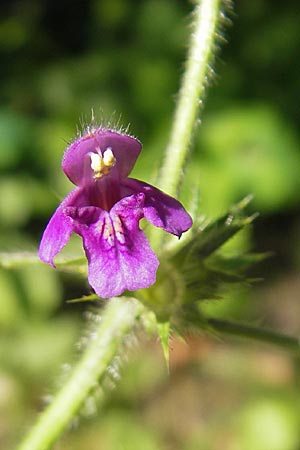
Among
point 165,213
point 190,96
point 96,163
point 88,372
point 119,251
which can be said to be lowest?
point 88,372

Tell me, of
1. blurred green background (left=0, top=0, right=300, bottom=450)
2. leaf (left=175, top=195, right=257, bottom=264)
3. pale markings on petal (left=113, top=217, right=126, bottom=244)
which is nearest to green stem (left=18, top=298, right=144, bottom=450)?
leaf (left=175, top=195, right=257, bottom=264)

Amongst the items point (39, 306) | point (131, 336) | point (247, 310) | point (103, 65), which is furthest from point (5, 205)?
point (131, 336)

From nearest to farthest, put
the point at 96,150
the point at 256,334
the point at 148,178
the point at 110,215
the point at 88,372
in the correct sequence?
the point at 110,215 → the point at 96,150 → the point at 88,372 → the point at 256,334 → the point at 148,178

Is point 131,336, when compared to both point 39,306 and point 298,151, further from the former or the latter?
point 298,151

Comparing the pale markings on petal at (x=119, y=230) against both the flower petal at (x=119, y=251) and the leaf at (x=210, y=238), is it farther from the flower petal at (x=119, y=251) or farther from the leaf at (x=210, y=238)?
the leaf at (x=210, y=238)

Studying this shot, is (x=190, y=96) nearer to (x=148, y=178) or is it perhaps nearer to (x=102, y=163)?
(x=102, y=163)

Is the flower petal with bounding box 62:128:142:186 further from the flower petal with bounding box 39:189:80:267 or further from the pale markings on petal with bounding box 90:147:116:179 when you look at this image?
the flower petal with bounding box 39:189:80:267

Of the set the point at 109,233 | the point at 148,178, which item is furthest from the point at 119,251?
the point at 148,178
